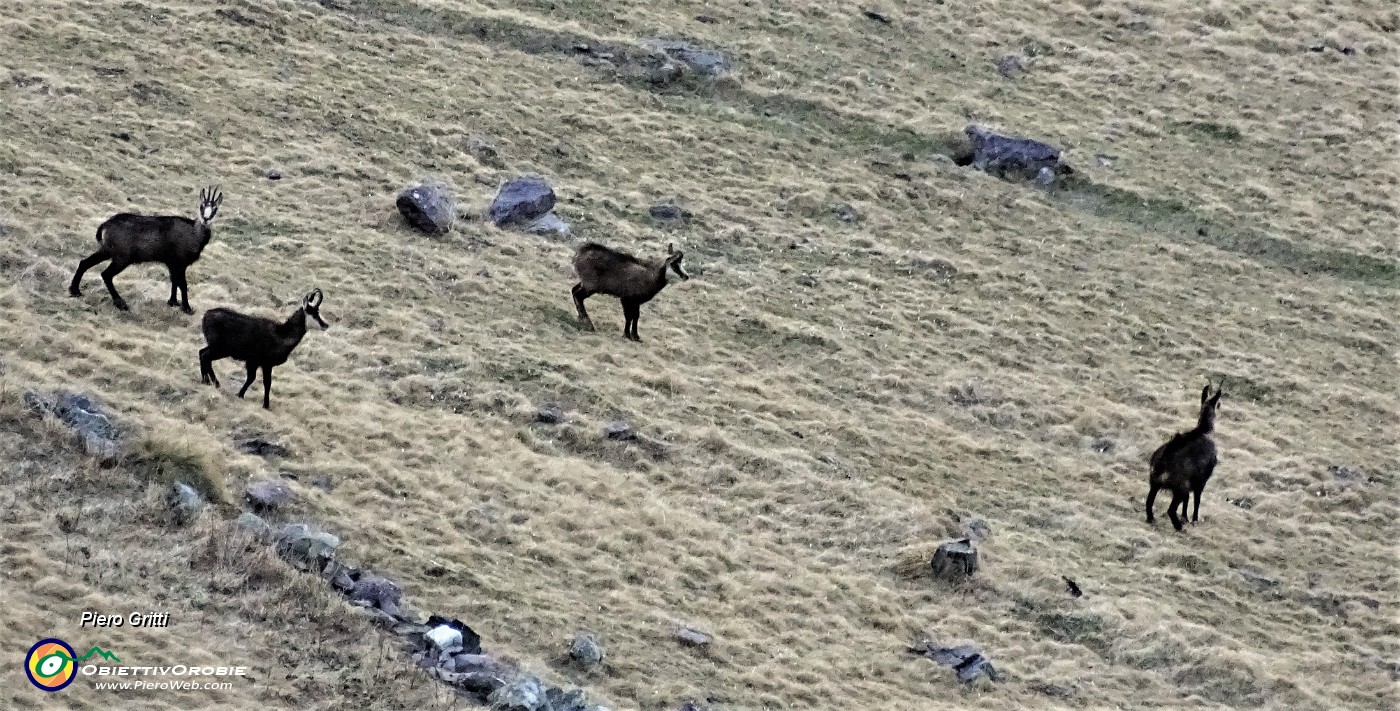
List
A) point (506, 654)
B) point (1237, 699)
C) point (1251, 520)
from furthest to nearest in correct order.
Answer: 1. point (1251, 520)
2. point (1237, 699)
3. point (506, 654)

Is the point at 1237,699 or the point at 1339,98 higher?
the point at 1339,98

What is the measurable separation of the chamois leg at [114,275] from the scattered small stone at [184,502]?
18.6 feet

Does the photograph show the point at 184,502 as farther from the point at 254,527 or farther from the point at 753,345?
the point at 753,345

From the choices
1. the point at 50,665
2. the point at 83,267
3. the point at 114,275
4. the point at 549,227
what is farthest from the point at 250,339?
the point at 549,227

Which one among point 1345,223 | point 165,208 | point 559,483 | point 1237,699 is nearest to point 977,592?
point 1237,699

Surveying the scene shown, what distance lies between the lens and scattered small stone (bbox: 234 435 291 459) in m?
16.8

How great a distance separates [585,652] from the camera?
46.9 ft

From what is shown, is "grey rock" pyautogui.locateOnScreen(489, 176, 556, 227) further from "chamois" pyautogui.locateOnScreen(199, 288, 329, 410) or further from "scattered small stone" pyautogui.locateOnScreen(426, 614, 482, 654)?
"scattered small stone" pyautogui.locateOnScreen(426, 614, 482, 654)

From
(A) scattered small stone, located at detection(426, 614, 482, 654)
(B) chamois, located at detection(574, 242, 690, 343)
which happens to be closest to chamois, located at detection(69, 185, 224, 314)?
(B) chamois, located at detection(574, 242, 690, 343)

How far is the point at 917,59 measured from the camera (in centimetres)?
3803

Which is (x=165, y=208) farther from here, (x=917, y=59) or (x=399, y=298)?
(x=917, y=59)

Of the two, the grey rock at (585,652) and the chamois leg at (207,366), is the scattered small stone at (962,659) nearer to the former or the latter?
the grey rock at (585,652)

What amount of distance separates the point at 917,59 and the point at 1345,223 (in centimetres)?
1124

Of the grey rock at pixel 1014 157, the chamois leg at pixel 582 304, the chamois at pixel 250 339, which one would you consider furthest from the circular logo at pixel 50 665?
the grey rock at pixel 1014 157
